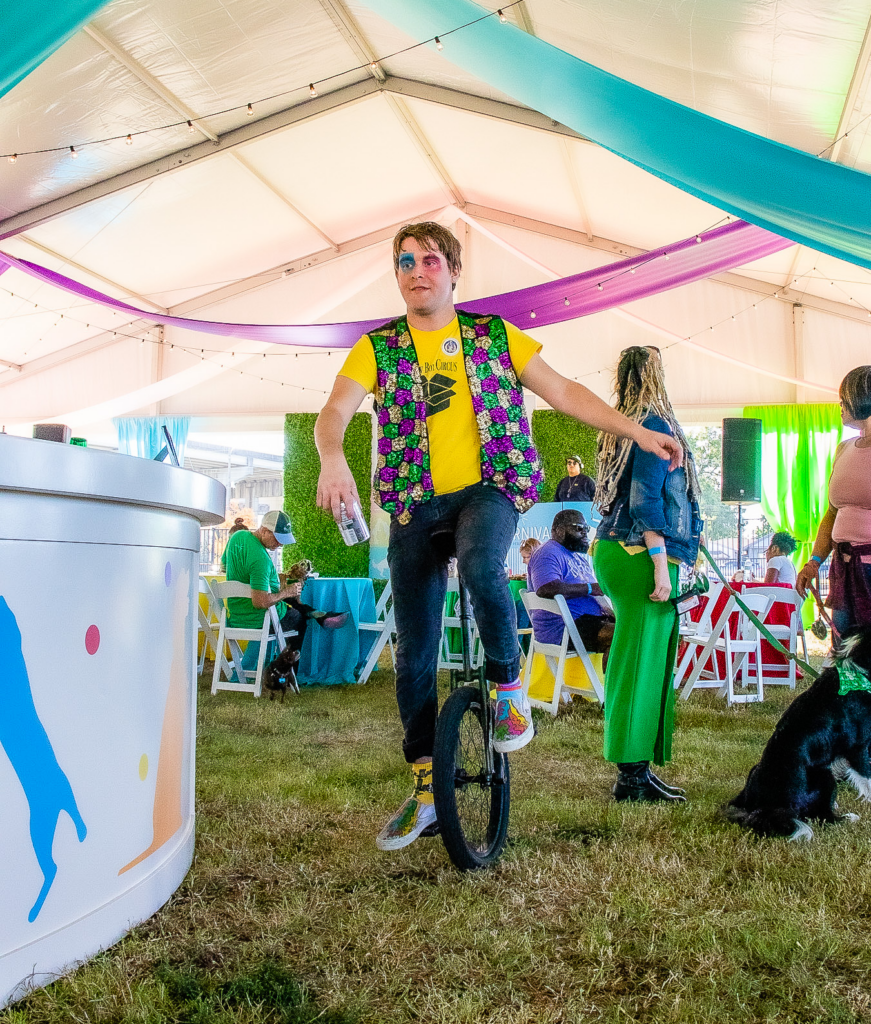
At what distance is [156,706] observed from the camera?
59.0 inches

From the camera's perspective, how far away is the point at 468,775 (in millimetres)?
1741

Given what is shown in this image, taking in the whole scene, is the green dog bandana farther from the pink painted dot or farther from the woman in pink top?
the pink painted dot

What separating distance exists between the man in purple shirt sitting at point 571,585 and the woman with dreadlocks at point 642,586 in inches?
52.3

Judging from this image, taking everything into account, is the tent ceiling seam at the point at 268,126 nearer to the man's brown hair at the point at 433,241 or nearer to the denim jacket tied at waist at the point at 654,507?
the denim jacket tied at waist at the point at 654,507

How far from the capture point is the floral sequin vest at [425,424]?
1.74 m

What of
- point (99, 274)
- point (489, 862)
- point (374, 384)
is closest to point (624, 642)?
point (489, 862)

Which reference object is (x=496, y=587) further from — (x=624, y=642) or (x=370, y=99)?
(x=370, y=99)

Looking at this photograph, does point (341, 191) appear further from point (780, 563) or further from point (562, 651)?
point (562, 651)

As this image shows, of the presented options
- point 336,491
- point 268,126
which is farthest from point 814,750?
point 268,126

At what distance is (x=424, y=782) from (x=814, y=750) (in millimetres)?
942

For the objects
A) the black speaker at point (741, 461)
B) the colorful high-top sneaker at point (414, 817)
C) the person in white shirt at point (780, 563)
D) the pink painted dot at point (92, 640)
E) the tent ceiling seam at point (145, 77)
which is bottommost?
the colorful high-top sneaker at point (414, 817)

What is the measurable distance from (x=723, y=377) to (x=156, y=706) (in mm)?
9541

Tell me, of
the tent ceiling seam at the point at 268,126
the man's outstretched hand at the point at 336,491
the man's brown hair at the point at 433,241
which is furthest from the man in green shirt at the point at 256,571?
the tent ceiling seam at the point at 268,126

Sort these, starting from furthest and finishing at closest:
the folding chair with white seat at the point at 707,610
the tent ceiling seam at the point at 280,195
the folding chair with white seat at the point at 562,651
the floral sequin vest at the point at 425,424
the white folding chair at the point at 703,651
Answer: the tent ceiling seam at the point at 280,195 < the folding chair with white seat at the point at 707,610 < the white folding chair at the point at 703,651 < the folding chair with white seat at the point at 562,651 < the floral sequin vest at the point at 425,424
